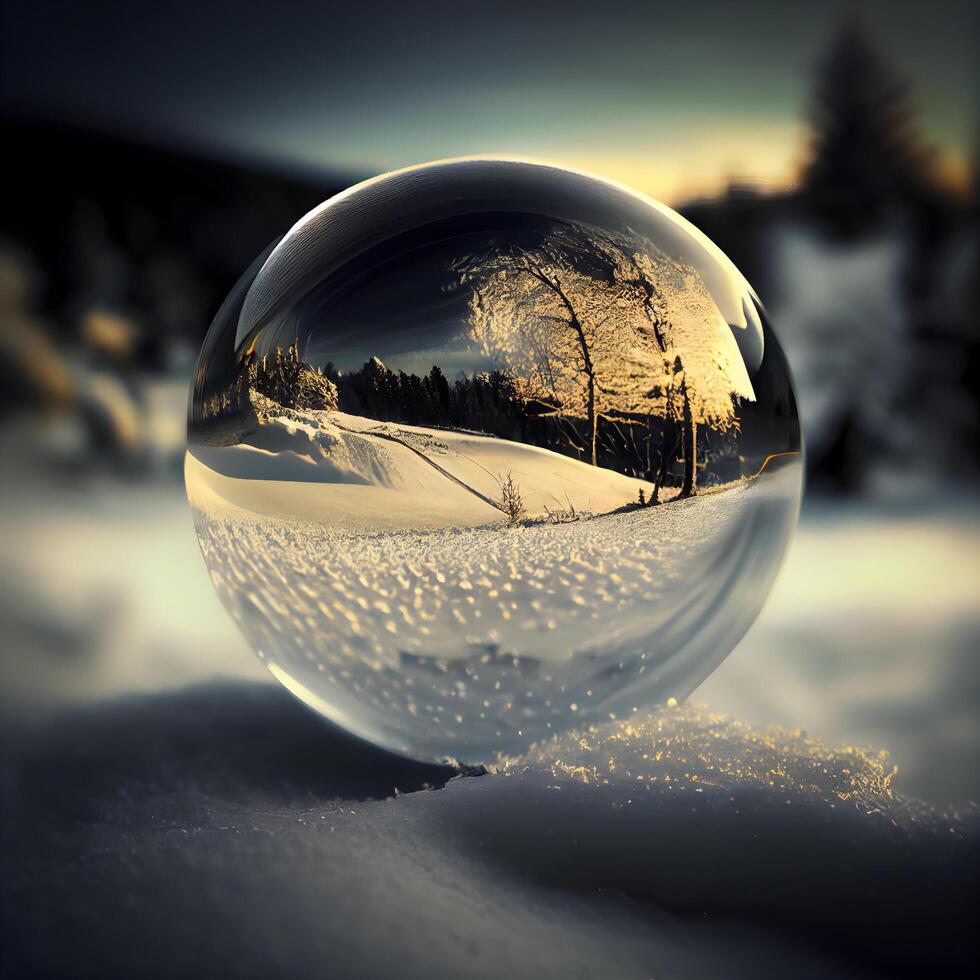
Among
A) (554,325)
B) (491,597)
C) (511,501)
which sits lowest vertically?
(491,597)

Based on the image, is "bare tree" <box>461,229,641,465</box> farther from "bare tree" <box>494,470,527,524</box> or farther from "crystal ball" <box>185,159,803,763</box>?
"bare tree" <box>494,470,527,524</box>

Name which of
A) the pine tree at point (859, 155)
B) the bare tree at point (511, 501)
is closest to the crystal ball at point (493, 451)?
the bare tree at point (511, 501)

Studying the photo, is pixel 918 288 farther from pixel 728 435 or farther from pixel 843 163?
pixel 728 435

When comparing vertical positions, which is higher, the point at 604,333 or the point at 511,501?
the point at 604,333

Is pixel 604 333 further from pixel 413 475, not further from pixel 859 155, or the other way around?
Answer: pixel 859 155

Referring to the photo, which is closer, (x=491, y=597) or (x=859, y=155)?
(x=491, y=597)

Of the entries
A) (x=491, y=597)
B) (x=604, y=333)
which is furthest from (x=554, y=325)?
(x=491, y=597)

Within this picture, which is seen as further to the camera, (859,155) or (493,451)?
(859,155)

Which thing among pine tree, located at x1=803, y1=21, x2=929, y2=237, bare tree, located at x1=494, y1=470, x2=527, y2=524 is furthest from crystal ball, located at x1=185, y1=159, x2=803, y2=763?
pine tree, located at x1=803, y1=21, x2=929, y2=237

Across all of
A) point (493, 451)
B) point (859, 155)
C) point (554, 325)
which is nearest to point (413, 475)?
point (493, 451)
